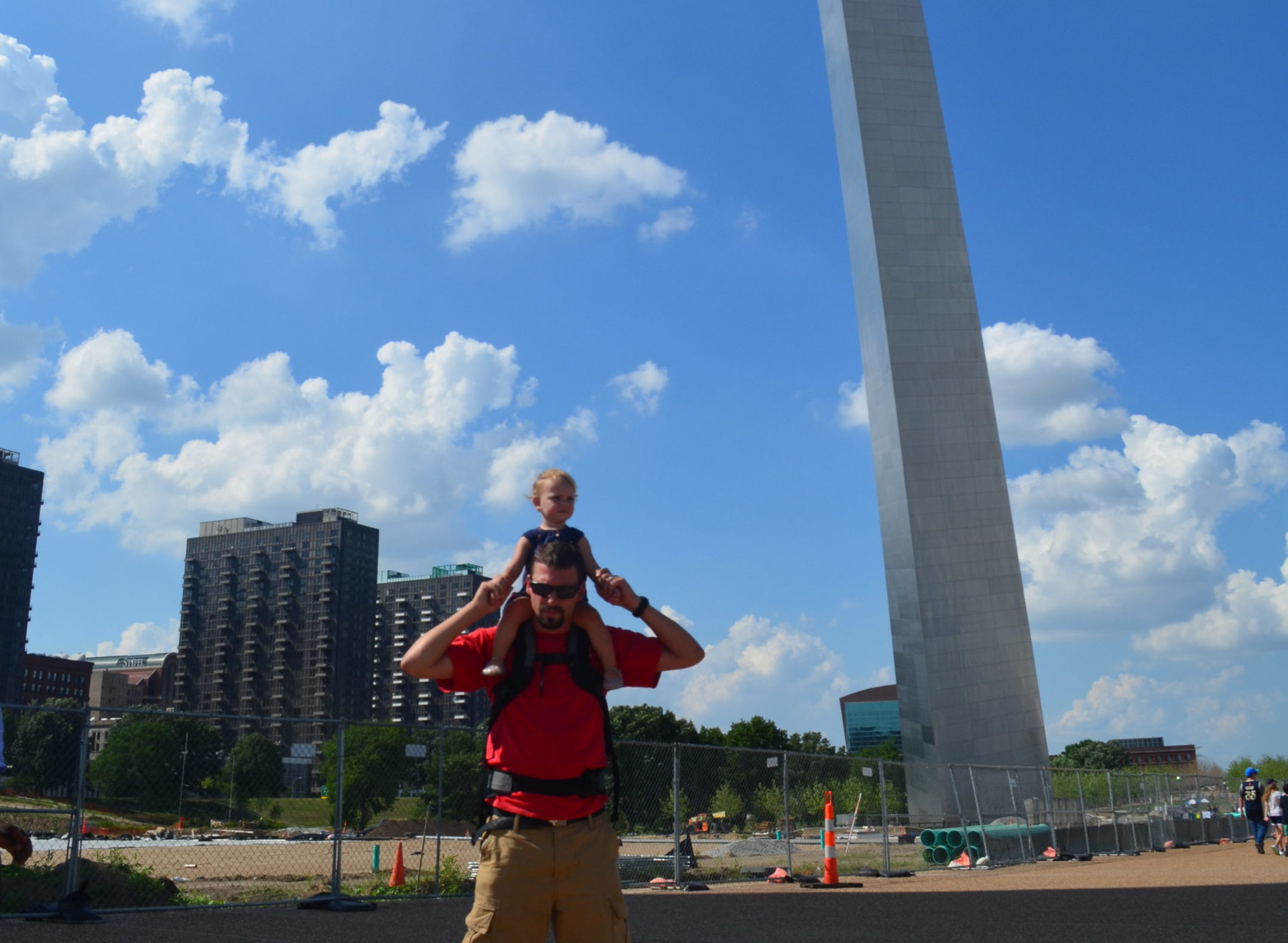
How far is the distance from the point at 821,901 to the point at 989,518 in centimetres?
2668

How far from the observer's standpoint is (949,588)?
34.9 m

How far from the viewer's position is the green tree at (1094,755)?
116 m

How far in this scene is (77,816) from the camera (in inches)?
362

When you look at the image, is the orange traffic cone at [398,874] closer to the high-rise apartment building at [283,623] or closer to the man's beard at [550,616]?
the man's beard at [550,616]

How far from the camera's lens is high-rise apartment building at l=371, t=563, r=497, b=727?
151 metres

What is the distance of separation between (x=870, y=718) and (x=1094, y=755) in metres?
63.8

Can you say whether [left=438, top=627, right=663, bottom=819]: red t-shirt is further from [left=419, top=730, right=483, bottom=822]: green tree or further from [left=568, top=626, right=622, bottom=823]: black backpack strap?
[left=419, top=730, right=483, bottom=822]: green tree

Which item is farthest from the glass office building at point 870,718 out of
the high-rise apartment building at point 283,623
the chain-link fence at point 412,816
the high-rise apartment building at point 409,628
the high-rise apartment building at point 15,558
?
the chain-link fence at point 412,816

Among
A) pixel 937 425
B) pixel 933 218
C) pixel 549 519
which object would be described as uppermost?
pixel 933 218

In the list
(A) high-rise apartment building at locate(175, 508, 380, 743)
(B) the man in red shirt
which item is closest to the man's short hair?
(B) the man in red shirt

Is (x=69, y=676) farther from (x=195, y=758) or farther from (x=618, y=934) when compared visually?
(x=618, y=934)

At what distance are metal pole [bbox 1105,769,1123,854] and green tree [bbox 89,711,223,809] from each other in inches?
717

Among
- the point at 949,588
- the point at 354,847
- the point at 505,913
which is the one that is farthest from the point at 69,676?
the point at 505,913

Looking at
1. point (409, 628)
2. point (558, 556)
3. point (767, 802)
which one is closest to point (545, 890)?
point (558, 556)
